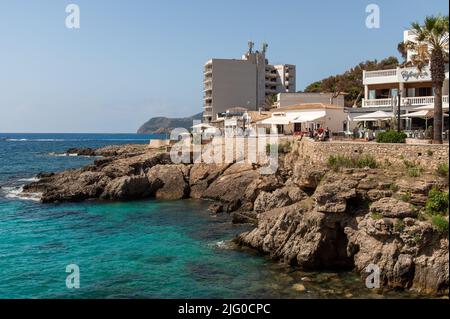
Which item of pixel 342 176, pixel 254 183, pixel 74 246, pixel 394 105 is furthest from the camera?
pixel 254 183

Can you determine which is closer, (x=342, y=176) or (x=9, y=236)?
(x=342, y=176)

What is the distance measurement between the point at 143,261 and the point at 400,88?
85.0 ft

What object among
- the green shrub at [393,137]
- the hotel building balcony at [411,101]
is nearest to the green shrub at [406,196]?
the green shrub at [393,137]

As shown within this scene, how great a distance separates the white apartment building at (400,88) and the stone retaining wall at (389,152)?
9.57 m

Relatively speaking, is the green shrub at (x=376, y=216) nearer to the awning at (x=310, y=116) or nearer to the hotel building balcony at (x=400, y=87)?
the hotel building balcony at (x=400, y=87)

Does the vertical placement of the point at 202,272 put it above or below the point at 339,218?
below

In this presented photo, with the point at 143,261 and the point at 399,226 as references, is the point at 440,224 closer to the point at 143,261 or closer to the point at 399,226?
the point at 399,226

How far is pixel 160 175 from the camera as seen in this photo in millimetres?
46031

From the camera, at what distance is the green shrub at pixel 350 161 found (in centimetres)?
2672

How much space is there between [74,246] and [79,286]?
7037 mm
